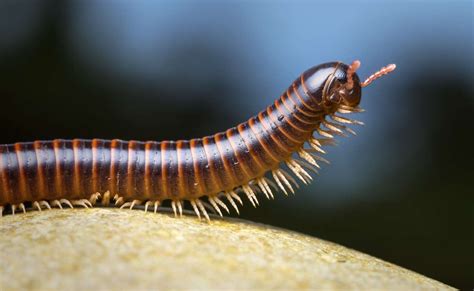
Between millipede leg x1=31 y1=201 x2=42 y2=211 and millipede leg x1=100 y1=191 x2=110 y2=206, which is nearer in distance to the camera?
millipede leg x1=31 y1=201 x2=42 y2=211

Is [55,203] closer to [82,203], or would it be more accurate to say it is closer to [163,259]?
[82,203]

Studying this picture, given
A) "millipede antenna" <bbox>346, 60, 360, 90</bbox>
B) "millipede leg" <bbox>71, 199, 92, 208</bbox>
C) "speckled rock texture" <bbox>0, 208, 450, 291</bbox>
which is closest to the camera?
"speckled rock texture" <bbox>0, 208, 450, 291</bbox>

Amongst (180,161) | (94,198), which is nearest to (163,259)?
(180,161)

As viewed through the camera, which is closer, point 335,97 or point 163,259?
point 163,259

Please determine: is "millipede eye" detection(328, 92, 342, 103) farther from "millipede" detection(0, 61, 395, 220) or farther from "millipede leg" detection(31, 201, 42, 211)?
"millipede leg" detection(31, 201, 42, 211)

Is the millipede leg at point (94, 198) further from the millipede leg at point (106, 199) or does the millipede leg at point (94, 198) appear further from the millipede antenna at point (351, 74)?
the millipede antenna at point (351, 74)

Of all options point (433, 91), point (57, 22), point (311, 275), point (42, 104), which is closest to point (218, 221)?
point (311, 275)

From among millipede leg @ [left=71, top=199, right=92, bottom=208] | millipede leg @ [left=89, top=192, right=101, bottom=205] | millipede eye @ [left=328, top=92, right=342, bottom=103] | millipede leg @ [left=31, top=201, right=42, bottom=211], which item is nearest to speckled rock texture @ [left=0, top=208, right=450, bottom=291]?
millipede leg @ [left=31, top=201, right=42, bottom=211]
